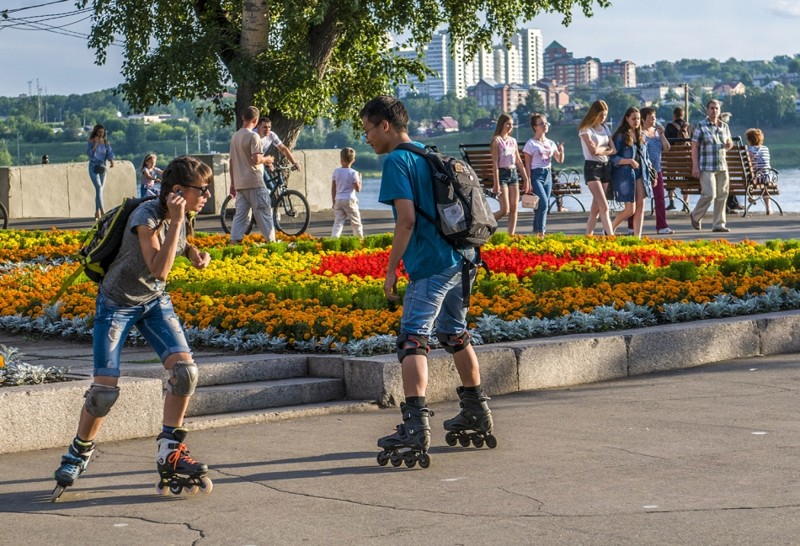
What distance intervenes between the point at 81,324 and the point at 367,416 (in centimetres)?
300

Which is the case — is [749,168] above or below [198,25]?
below

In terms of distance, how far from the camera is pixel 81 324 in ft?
32.9

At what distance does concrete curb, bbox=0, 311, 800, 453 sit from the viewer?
22.7 feet

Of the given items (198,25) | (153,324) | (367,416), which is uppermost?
(198,25)

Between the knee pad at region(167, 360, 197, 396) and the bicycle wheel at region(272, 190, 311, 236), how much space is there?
13768 mm

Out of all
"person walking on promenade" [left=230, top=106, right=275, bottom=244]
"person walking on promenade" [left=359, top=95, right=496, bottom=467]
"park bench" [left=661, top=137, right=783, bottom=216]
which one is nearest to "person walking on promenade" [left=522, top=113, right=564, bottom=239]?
"person walking on promenade" [left=230, top=106, right=275, bottom=244]

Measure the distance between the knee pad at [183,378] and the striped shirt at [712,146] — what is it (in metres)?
13.6

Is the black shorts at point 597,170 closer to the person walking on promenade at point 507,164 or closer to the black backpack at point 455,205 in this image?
the person walking on promenade at point 507,164

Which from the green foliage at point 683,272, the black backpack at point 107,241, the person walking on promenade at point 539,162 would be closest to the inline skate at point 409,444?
the black backpack at point 107,241

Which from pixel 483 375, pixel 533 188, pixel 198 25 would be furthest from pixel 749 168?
pixel 483 375

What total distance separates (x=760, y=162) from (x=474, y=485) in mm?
20096

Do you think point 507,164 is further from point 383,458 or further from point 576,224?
point 383,458

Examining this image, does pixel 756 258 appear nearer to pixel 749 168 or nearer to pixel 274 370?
pixel 274 370

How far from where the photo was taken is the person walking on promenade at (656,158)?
61.0 ft
